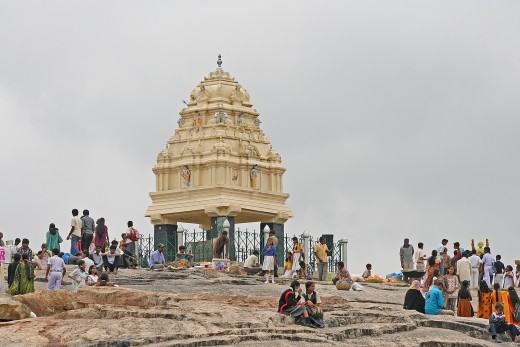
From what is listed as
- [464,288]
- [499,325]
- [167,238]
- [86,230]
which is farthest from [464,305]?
[167,238]

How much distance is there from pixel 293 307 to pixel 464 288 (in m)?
6.69

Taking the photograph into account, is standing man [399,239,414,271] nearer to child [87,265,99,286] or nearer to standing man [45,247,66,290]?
child [87,265,99,286]

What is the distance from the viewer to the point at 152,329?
29.4 meters

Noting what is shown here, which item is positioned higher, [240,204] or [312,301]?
[240,204]

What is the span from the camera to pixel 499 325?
1299 inches

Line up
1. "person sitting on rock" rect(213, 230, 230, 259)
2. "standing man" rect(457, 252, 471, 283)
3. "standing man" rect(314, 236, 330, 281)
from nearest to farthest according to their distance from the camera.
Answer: "standing man" rect(457, 252, 471, 283)
"standing man" rect(314, 236, 330, 281)
"person sitting on rock" rect(213, 230, 230, 259)

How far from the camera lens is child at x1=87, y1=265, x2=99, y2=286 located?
125 ft

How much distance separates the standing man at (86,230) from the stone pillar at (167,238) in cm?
1589

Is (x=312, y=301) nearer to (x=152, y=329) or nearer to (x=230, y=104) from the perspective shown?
(x=152, y=329)

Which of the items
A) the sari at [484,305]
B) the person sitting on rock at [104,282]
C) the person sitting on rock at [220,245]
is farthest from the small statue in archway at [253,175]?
the sari at [484,305]

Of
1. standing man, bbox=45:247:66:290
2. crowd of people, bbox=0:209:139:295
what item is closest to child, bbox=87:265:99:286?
crowd of people, bbox=0:209:139:295

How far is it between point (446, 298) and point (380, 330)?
6291 mm

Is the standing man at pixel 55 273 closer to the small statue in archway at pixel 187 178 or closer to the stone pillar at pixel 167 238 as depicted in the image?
the stone pillar at pixel 167 238

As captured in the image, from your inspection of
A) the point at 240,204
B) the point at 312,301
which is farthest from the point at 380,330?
the point at 240,204
